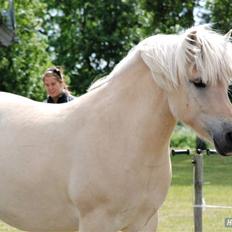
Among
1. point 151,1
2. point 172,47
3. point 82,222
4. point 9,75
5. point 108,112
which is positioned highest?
point 172,47

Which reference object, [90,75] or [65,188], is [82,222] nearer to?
[65,188]

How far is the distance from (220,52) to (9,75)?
2374 cm

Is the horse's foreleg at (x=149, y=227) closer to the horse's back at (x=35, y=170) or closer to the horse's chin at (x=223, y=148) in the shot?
the horse's back at (x=35, y=170)

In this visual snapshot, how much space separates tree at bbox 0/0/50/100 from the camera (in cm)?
2748

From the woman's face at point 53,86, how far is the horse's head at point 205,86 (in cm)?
301

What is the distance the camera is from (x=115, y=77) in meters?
4.51

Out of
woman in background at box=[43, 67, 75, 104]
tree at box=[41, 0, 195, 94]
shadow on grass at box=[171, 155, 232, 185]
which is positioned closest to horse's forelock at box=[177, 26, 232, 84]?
woman in background at box=[43, 67, 75, 104]

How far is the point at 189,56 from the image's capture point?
412 centimetres

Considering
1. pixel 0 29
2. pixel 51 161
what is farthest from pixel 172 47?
pixel 0 29

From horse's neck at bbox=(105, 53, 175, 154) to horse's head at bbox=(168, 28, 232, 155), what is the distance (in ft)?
0.52

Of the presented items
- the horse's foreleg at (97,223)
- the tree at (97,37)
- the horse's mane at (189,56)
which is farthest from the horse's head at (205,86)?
the tree at (97,37)

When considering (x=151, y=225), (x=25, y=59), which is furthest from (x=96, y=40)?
(x=151, y=225)

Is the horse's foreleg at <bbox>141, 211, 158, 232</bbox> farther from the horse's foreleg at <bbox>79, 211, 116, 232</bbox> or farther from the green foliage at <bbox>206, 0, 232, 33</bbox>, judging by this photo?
the green foliage at <bbox>206, 0, 232, 33</bbox>

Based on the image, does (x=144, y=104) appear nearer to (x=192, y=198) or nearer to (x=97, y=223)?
(x=97, y=223)
